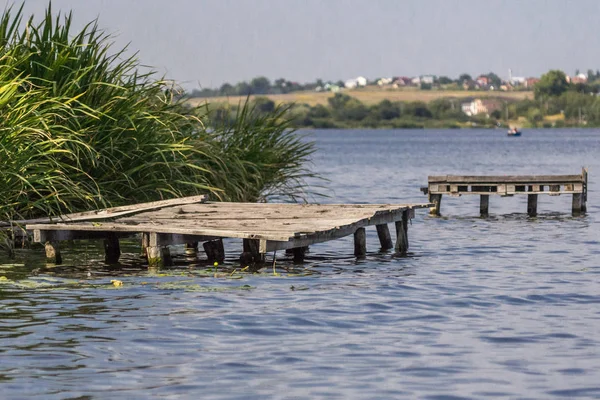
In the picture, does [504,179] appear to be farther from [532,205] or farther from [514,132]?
[514,132]

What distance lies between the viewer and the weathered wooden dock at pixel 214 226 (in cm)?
1619

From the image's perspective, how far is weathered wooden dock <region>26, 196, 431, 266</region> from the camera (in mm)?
16188

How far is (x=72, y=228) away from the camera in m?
16.4

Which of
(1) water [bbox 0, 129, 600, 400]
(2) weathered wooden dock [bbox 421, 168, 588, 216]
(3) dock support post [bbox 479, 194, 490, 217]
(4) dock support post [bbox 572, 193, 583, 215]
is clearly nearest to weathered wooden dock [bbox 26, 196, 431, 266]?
(1) water [bbox 0, 129, 600, 400]

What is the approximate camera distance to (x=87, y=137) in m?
18.5

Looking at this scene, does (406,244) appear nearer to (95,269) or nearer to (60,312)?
(95,269)

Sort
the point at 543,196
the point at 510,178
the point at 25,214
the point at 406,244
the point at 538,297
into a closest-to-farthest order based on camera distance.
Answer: the point at 538,297, the point at 25,214, the point at 406,244, the point at 510,178, the point at 543,196

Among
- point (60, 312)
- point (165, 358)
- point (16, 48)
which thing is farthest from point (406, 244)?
point (165, 358)

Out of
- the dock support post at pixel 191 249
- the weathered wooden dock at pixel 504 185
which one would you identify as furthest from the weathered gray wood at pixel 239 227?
the weathered wooden dock at pixel 504 185

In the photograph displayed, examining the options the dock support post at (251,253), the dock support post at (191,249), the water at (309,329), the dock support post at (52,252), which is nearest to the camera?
the water at (309,329)

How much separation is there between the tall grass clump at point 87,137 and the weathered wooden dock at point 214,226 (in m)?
0.51

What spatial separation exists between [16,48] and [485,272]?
25.9ft

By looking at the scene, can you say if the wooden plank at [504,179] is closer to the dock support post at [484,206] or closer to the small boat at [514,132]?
the dock support post at [484,206]

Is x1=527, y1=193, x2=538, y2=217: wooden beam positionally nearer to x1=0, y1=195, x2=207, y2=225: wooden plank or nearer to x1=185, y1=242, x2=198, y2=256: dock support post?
x1=185, y1=242, x2=198, y2=256: dock support post
